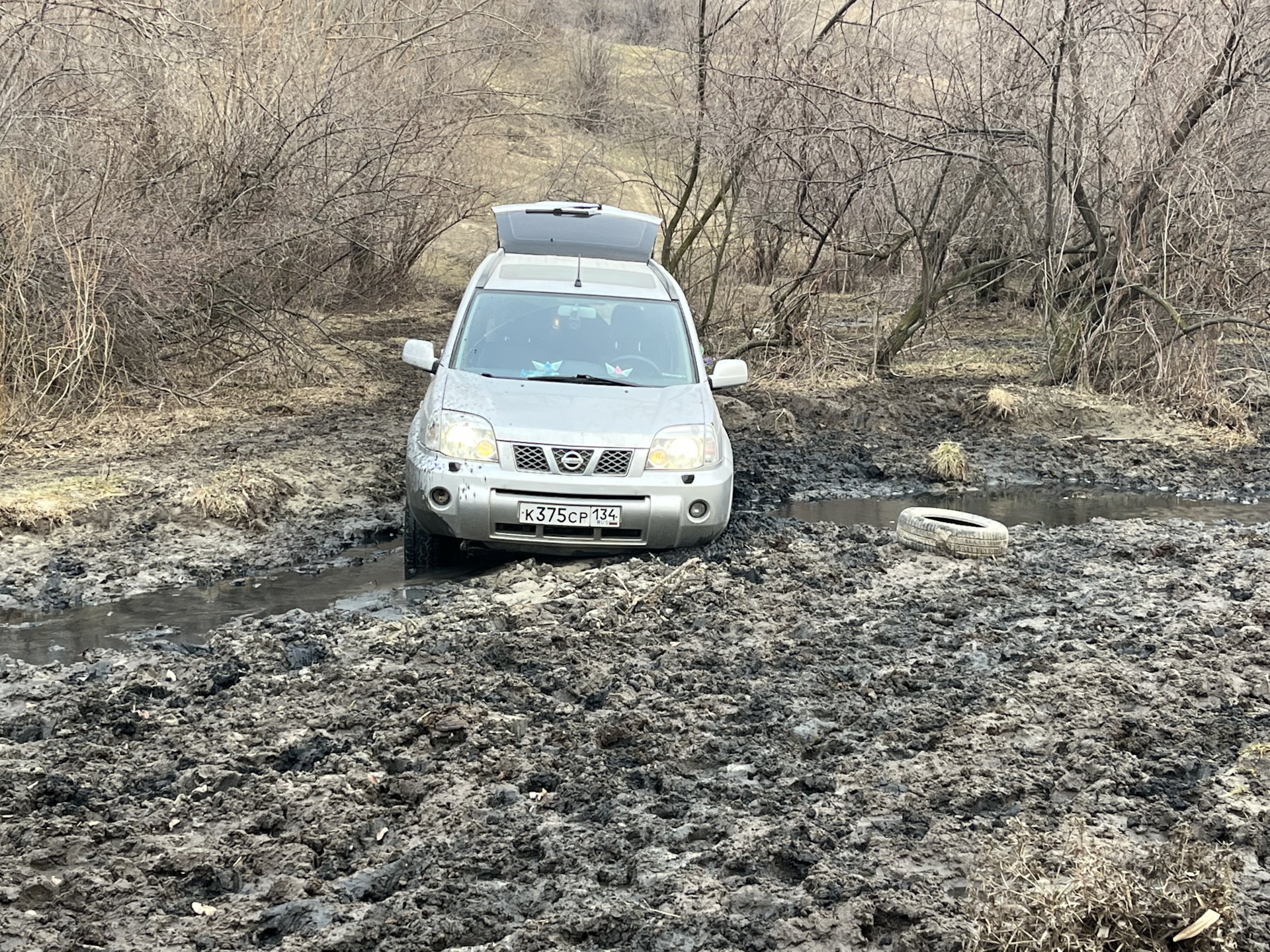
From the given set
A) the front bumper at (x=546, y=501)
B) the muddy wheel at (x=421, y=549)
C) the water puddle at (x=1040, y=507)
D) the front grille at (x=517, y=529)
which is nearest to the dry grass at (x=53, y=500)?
the muddy wheel at (x=421, y=549)

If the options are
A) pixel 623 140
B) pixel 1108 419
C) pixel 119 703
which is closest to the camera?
pixel 119 703

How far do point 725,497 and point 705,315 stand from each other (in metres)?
8.32

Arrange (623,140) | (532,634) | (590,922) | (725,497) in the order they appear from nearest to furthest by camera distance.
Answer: (590,922) < (532,634) < (725,497) < (623,140)

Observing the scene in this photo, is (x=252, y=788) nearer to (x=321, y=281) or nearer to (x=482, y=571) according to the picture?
(x=482, y=571)

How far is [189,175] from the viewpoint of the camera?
11711mm

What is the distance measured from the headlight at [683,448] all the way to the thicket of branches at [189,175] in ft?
17.7

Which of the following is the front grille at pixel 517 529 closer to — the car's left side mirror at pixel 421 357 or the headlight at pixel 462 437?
the headlight at pixel 462 437

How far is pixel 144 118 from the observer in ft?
37.1

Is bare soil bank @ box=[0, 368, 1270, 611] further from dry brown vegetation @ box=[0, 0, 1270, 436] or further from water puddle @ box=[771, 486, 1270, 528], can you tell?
dry brown vegetation @ box=[0, 0, 1270, 436]

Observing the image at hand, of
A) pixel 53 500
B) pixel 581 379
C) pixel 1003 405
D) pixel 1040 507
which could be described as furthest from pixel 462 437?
pixel 1003 405

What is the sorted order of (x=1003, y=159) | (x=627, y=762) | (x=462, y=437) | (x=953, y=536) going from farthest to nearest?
(x=1003, y=159) → (x=953, y=536) → (x=462, y=437) → (x=627, y=762)

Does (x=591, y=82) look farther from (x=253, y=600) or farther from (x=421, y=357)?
(x=253, y=600)

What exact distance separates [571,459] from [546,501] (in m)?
0.29

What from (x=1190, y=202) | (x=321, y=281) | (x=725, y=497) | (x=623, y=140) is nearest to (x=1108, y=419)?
(x=1190, y=202)
